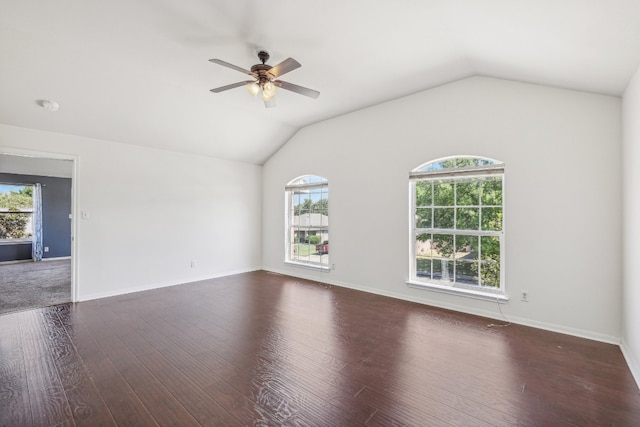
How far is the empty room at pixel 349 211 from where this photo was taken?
2.14 m

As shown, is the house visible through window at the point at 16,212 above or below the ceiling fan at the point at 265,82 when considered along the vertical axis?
below

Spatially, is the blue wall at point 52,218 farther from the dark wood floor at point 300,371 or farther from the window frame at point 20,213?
the dark wood floor at point 300,371

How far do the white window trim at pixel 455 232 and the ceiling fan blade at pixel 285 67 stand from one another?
244cm

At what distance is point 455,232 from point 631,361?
1987 mm

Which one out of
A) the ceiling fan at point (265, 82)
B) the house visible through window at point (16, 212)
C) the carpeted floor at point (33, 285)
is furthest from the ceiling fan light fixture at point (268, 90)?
the house visible through window at point (16, 212)

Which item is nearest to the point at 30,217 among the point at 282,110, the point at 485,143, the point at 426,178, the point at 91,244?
the point at 91,244

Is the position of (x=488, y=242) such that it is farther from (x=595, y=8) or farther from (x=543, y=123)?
(x=595, y=8)

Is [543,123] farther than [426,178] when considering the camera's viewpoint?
No

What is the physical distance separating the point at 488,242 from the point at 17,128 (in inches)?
254

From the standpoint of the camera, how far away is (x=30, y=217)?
8.08m

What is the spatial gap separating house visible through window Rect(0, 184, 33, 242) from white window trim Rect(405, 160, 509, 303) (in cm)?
1010

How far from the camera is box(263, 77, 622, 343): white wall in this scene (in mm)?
2998

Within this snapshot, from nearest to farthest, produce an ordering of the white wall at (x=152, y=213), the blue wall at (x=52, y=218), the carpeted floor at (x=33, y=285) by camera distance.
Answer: the carpeted floor at (x=33, y=285) < the white wall at (x=152, y=213) < the blue wall at (x=52, y=218)

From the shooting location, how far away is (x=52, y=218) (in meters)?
8.31
